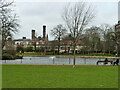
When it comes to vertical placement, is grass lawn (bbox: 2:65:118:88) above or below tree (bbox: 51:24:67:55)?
below

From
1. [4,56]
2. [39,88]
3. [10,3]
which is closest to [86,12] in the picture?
[10,3]

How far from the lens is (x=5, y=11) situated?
76.5 ft

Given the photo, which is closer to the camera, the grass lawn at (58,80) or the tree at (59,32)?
the grass lawn at (58,80)

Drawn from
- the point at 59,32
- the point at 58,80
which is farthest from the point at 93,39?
the point at 58,80

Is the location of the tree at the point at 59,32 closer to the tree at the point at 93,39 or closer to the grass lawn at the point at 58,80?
the tree at the point at 93,39

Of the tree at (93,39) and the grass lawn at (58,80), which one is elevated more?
the tree at (93,39)

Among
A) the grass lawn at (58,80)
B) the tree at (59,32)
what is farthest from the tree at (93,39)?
the grass lawn at (58,80)

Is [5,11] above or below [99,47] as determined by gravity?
above

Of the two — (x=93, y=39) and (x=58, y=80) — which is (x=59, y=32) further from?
(x=58, y=80)

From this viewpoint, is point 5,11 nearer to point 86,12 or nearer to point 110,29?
point 86,12

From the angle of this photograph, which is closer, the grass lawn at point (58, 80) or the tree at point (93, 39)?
the grass lawn at point (58, 80)

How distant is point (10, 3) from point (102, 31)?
61.4 meters

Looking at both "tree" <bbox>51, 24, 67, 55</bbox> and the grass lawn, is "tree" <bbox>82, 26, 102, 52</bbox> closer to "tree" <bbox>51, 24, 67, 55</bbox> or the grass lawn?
"tree" <bbox>51, 24, 67, 55</bbox>

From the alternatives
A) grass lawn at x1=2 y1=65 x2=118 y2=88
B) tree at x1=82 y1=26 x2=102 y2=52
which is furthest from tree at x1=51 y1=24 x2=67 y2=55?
grass lawn at x1=2 y1=65 x2=118 y2=88
